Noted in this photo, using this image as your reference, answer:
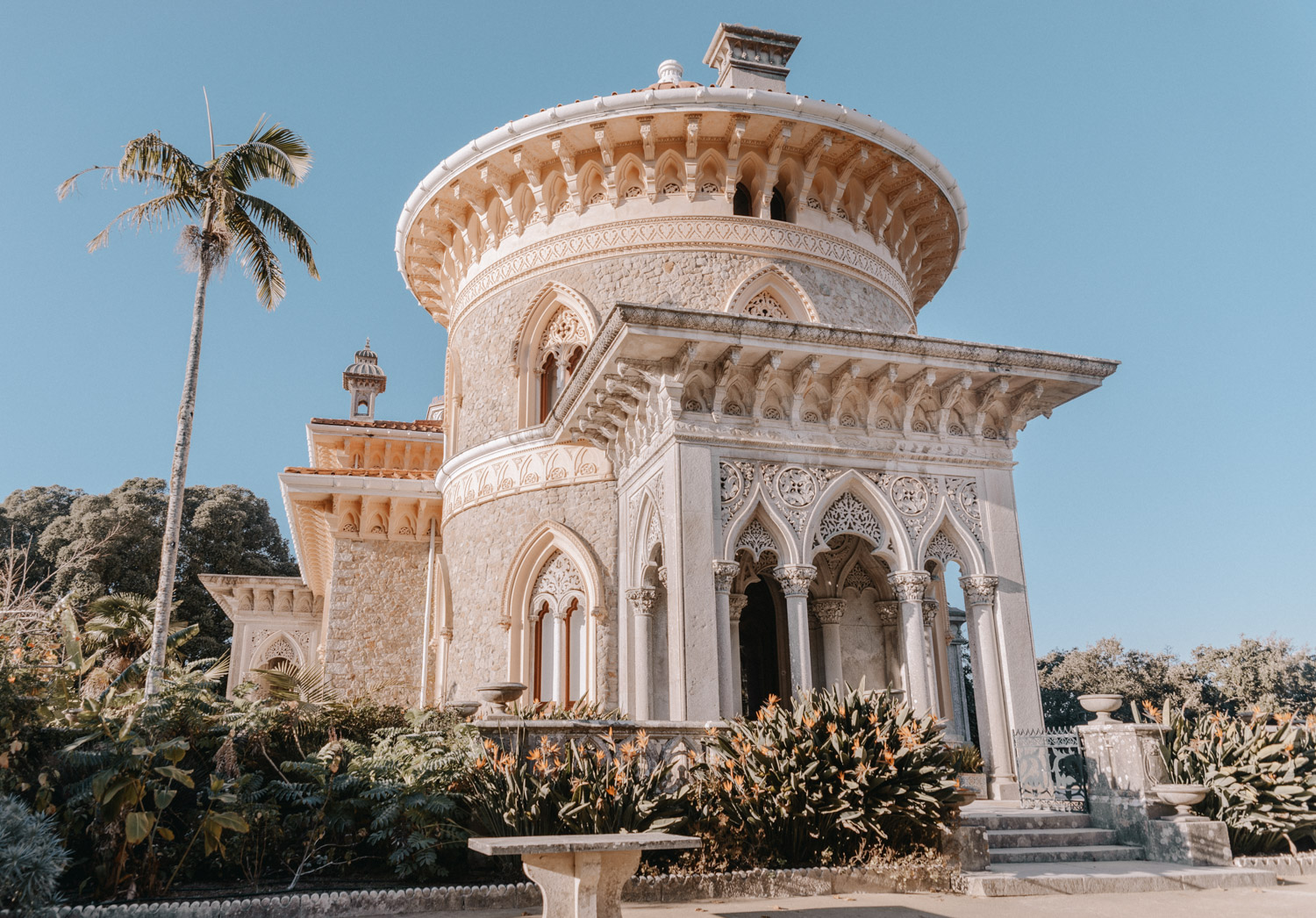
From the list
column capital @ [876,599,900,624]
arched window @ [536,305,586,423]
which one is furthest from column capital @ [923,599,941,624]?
arched window @ [536,305,586,423]

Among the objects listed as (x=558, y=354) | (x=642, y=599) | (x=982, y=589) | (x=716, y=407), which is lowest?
(x=982, y=589)

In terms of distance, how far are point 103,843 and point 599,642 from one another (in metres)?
6.50

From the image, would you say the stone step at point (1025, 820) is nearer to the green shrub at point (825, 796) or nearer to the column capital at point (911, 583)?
the green shrub at point (825, 796)

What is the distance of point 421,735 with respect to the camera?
7.64 meters

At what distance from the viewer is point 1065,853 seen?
8242mm

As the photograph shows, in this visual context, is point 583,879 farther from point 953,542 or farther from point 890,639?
point 890,639

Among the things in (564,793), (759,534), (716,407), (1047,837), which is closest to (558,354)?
(716,407)

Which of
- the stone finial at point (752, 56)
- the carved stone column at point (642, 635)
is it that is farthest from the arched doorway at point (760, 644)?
the stone finial at point (752, 56)

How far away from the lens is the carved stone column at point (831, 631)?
12.9 metres

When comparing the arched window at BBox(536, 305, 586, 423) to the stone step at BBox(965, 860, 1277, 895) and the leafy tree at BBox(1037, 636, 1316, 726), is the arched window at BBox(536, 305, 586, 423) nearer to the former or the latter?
the stone step at BBox(965, 860, 1277, 895)

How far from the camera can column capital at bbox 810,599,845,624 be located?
516 inches

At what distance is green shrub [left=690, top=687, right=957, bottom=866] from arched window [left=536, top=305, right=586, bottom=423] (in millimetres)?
7285

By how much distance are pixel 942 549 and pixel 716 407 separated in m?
3.10

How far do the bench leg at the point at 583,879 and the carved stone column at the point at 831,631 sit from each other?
7710mm
